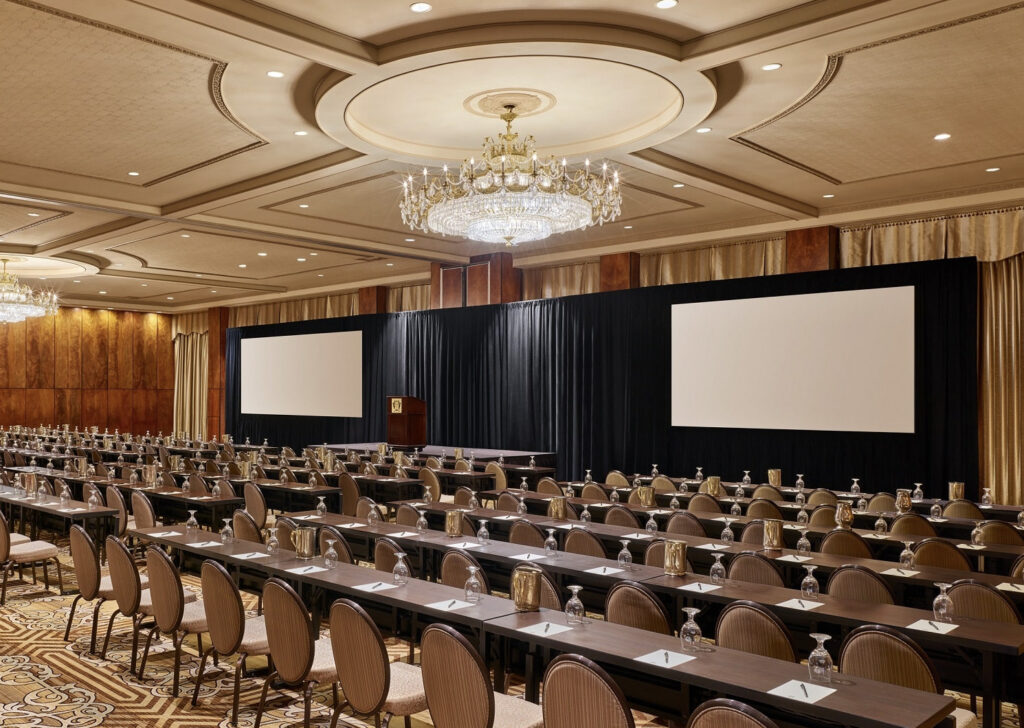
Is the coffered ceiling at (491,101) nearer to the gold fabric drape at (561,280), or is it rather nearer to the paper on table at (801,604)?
the gold fabric drape at (561,280)

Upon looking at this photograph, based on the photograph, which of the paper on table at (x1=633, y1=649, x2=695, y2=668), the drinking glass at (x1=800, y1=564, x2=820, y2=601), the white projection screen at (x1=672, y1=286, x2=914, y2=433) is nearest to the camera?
the paper on table at (x1=633, y1=649, x2=695, y2=668)

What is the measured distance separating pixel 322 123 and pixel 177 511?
4.34 m

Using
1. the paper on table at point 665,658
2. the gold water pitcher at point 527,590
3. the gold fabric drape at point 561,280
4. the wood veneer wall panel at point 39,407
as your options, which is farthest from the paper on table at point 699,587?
the wood veneer wall panel at point 39,407

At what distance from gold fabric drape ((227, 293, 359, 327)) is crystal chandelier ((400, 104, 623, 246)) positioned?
13440 mm

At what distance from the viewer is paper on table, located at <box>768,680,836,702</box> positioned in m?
2.80

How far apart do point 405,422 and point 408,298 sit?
15.1ft

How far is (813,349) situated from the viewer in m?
11.9

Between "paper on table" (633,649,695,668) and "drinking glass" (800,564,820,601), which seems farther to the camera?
"drinking glass" (800,564,820,601)

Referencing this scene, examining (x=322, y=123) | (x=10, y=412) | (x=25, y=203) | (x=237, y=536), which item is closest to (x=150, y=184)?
(x=25, y=203)

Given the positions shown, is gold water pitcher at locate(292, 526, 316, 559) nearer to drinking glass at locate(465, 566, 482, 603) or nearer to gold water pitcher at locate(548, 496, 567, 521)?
drinking glass at locate(465, 566, 482, 603)

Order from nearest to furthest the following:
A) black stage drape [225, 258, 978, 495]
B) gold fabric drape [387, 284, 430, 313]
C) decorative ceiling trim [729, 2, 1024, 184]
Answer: decorative ceiling trim [729, 2, 1024, 184] → black stage drape [225, 258, 978, 495] → gold fabric drape [387, 284, 430, 313]

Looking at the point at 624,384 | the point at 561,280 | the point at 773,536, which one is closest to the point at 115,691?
the point at 773,536

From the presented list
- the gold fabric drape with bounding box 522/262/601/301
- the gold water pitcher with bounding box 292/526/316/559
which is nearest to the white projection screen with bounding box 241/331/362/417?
the gold fabric drape with bounding box 522/262/601/301

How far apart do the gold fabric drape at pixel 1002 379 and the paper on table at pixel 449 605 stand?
934cm
